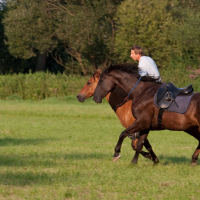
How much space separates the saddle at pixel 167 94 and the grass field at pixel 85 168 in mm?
1282

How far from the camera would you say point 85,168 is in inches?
332

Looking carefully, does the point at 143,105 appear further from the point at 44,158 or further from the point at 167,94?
the point at 44,158

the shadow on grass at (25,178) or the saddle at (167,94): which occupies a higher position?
the saddle at (167,94)

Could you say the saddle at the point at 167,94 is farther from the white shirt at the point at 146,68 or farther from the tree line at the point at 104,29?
the tree line at the point at 104,29

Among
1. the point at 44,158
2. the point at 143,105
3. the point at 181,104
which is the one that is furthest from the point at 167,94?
the point at 44,158

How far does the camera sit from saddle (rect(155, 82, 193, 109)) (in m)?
8.17

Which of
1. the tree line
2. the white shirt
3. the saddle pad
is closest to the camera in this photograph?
the saddle pad

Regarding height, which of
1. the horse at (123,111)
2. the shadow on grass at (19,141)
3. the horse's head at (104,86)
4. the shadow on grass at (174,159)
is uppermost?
the horse's head at (104,86)

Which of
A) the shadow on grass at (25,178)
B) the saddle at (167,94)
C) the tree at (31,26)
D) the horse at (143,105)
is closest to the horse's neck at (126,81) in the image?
the horse at (143,105)

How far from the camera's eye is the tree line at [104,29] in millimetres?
30047

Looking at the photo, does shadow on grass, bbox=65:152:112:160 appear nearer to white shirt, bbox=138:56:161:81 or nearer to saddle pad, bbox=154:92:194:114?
white shirt, bbox=138:56:161:81

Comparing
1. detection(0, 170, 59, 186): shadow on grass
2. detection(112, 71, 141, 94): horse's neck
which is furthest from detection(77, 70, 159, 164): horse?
detection(0, 170, 59, 186): shadow on grass

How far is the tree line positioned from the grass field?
1506cm

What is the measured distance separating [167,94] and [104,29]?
24951mm
